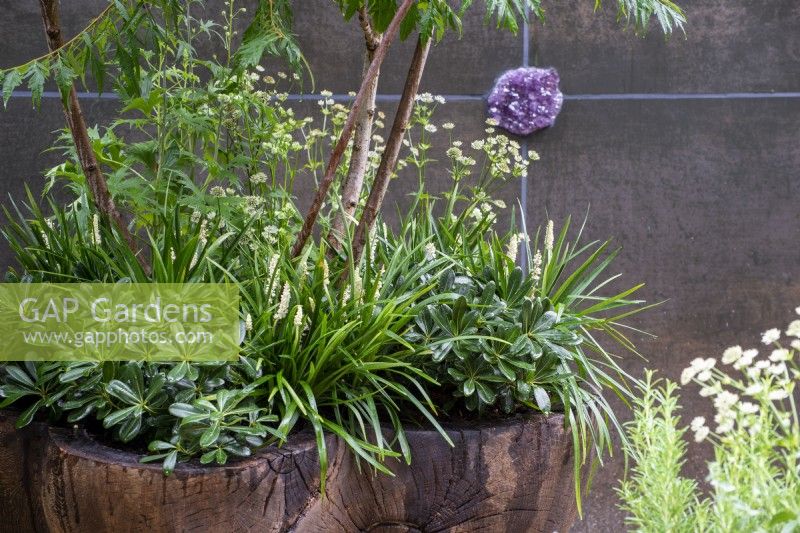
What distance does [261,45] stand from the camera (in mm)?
1538

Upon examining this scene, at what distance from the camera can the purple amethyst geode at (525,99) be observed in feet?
8.87

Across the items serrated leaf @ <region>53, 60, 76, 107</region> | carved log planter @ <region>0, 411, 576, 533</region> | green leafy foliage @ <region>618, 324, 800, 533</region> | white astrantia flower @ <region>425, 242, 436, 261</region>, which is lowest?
carved log planter @ <region>0, 411, 576, 533</region>

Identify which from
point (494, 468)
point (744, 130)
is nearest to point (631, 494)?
point (494, 468)

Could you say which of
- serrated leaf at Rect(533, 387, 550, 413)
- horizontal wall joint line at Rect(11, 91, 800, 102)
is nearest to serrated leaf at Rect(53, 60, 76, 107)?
serrated leaf at Rect(533, 387, 550, 413)

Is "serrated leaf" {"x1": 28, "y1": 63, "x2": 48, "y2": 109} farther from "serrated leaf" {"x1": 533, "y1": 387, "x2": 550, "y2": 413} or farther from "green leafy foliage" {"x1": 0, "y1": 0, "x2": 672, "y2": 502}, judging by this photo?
"serrated leaf" {"x1": 533, "y1": 387, "x2": 550, "y2": 413}

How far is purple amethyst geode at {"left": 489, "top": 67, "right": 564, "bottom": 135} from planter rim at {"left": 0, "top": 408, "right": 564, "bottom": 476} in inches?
53.6

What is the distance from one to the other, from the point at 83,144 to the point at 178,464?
27.0 inches

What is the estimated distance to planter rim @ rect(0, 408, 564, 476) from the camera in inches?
52.6

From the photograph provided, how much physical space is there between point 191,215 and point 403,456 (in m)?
0.74

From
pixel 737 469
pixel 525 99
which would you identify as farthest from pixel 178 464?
pixel 525 99

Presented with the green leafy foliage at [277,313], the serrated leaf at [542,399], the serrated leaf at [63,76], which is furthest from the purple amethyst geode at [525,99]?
the serrated leaf at [63,76]

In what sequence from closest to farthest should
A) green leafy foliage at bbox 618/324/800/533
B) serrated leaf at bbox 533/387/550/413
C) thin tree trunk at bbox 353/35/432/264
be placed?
green leafy foliage at bbox 618/324/800/533 → serrated leaf at bbox 533/387/550/413 → thin tree trunk at bbox 353/35/432/264

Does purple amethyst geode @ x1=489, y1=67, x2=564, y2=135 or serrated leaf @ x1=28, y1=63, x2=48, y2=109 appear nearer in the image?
serrated leaf @ x1=28, y1=63, x2=48, y2=109

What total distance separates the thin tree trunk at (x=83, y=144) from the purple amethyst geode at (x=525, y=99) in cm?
132
